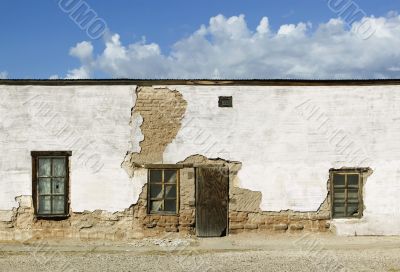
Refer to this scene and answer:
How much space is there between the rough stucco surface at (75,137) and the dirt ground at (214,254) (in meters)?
1.22

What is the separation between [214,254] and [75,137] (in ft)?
14.2

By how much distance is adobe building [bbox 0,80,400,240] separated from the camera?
11.3m

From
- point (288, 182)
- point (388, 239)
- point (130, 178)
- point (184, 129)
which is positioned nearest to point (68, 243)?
point (130, 178)

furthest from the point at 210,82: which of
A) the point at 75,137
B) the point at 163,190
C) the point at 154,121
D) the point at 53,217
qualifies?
the point at 53,217

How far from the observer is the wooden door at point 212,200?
447 inches

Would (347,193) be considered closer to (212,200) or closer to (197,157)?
(212,200)

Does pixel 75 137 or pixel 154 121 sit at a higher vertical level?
pixel 154 121

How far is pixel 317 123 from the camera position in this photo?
37.8ft

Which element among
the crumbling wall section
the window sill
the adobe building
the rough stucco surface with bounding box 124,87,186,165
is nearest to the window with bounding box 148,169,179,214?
the adobe building

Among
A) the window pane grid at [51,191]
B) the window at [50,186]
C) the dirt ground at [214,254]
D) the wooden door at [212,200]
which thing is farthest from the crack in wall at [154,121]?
the dirt ground at [214,254]

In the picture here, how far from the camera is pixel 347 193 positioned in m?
11.5

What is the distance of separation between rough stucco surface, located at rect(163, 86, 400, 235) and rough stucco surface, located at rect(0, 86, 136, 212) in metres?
1.60

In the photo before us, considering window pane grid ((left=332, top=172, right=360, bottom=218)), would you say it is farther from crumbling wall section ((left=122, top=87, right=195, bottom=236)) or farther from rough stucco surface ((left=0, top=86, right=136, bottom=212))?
rough stucco surface ((left=0, top=86, right=136, bottom=212))

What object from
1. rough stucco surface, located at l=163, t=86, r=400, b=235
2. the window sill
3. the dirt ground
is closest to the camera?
the dirt ground
